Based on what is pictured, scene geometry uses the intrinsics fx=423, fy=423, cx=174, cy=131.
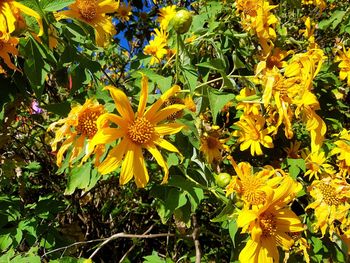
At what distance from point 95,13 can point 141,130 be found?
52cm

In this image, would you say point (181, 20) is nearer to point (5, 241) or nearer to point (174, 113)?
point (174, 113)

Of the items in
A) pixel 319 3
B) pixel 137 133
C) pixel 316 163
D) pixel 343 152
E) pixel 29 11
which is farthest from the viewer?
pixel 319 3

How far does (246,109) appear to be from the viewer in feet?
6.04

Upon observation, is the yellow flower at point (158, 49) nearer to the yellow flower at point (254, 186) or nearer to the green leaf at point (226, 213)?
the yellow flower at point (254, 186)

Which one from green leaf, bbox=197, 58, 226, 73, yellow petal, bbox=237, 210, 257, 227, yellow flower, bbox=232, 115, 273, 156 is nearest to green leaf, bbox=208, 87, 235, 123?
green leaf, bbox=197, 58, 226, 73

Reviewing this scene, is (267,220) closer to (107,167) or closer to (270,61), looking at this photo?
(107,167)

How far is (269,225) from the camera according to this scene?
1.26 m

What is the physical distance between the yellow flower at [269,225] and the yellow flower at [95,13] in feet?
2.52

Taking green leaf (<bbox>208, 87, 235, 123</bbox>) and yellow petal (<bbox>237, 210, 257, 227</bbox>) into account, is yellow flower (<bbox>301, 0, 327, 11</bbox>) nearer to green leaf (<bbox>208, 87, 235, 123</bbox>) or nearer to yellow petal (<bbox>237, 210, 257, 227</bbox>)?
green leaf (<bbox>208, 87, 235, 123</bbox>)

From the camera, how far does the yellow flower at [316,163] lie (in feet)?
6.03

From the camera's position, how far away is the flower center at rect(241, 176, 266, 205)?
4.00 feet

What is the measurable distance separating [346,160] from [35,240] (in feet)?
4.73

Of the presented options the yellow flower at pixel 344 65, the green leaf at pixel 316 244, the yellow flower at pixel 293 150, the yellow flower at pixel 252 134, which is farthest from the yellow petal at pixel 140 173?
the yellow flower at pixel 344 65

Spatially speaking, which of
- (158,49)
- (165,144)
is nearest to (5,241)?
(165,144)
